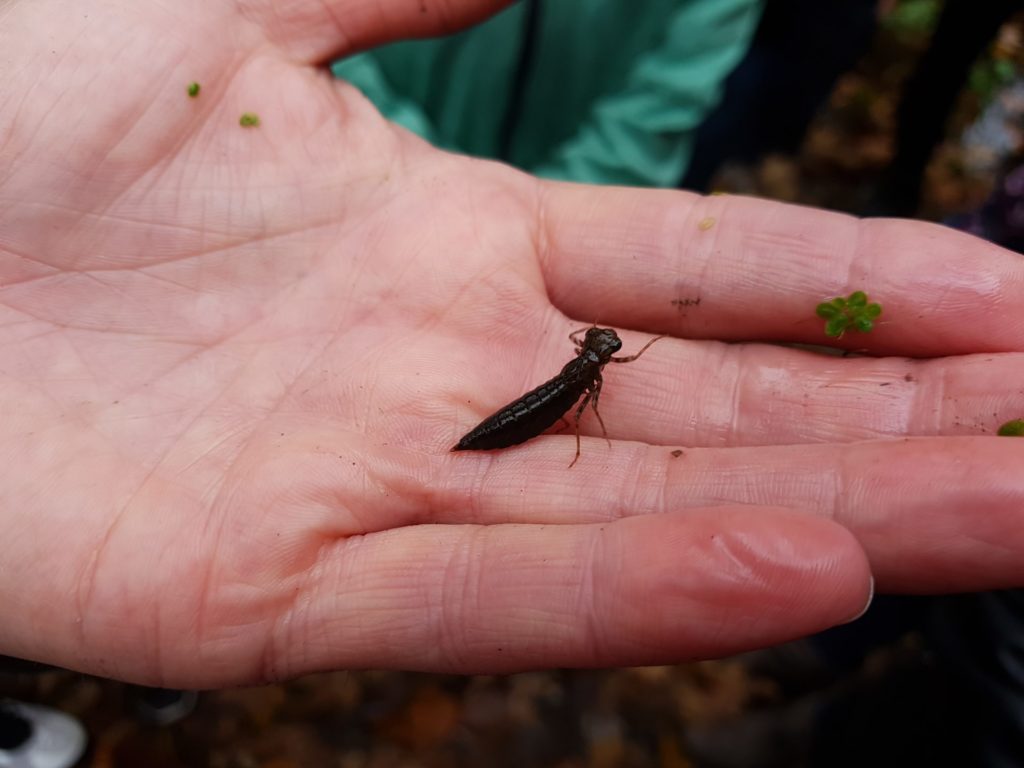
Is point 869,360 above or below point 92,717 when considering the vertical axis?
above

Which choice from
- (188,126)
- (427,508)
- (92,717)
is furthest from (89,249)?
(92,717)

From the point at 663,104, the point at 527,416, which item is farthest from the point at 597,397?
the point at 663,104

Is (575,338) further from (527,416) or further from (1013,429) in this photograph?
(1013,429)

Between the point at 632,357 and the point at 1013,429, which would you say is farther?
the point at 632,357

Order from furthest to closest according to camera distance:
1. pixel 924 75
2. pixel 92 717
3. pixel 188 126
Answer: pixel 924 75 → pixel 92 717 → pixel 188 126

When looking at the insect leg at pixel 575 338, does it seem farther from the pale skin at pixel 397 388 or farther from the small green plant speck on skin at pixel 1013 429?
the small green plant speck on skin at pixel 1013 429

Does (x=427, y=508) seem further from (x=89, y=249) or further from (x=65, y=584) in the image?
(x=89, y=249)
